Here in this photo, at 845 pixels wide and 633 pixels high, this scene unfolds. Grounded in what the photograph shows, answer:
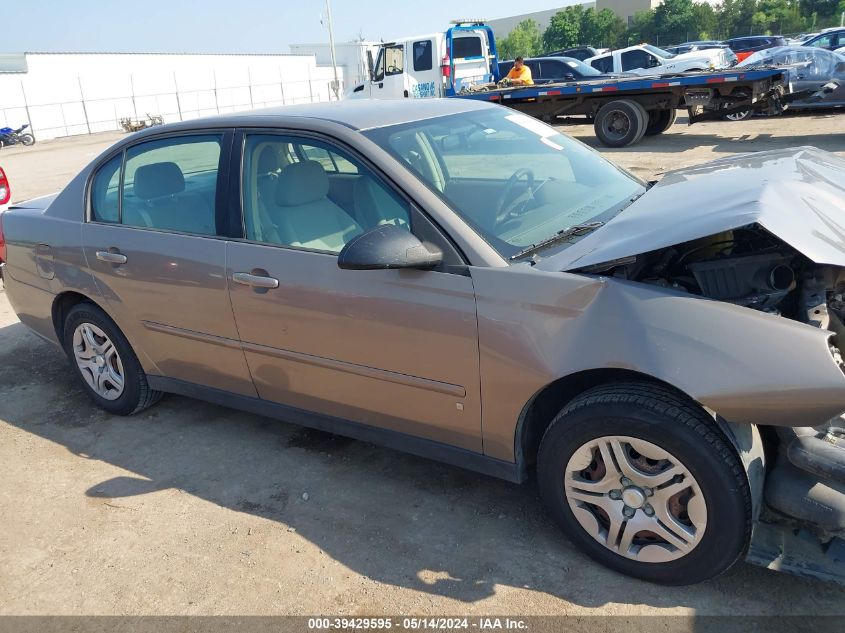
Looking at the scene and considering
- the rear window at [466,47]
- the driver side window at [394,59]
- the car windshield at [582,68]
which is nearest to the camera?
the car windshield at [582,68]

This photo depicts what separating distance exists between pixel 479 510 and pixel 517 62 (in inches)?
621

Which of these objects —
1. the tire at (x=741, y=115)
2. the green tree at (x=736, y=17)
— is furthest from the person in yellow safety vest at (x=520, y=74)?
the green tree at (x=736, y=17)

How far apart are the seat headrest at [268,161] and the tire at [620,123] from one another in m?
11.2

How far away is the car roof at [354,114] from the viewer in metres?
3.22

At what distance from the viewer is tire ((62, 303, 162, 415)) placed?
4035 millimetres

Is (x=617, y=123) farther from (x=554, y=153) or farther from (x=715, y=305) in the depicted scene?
(x=715, y=305)

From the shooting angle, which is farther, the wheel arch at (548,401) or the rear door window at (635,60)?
the rear door window at (635,60)

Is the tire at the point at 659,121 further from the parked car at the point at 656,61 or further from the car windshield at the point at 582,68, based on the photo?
the parked car at the point at 656,61

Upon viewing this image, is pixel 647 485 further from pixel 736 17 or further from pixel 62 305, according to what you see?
pixel 736 17

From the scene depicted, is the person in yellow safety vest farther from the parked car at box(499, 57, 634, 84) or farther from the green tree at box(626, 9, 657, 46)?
the green tree at box(626, 9, 657, 46)

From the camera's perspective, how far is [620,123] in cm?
1335

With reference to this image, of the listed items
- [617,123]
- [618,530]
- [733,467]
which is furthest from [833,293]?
[617,123]

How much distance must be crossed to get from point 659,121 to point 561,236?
12.7 metres

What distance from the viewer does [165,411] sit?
14.1ft
